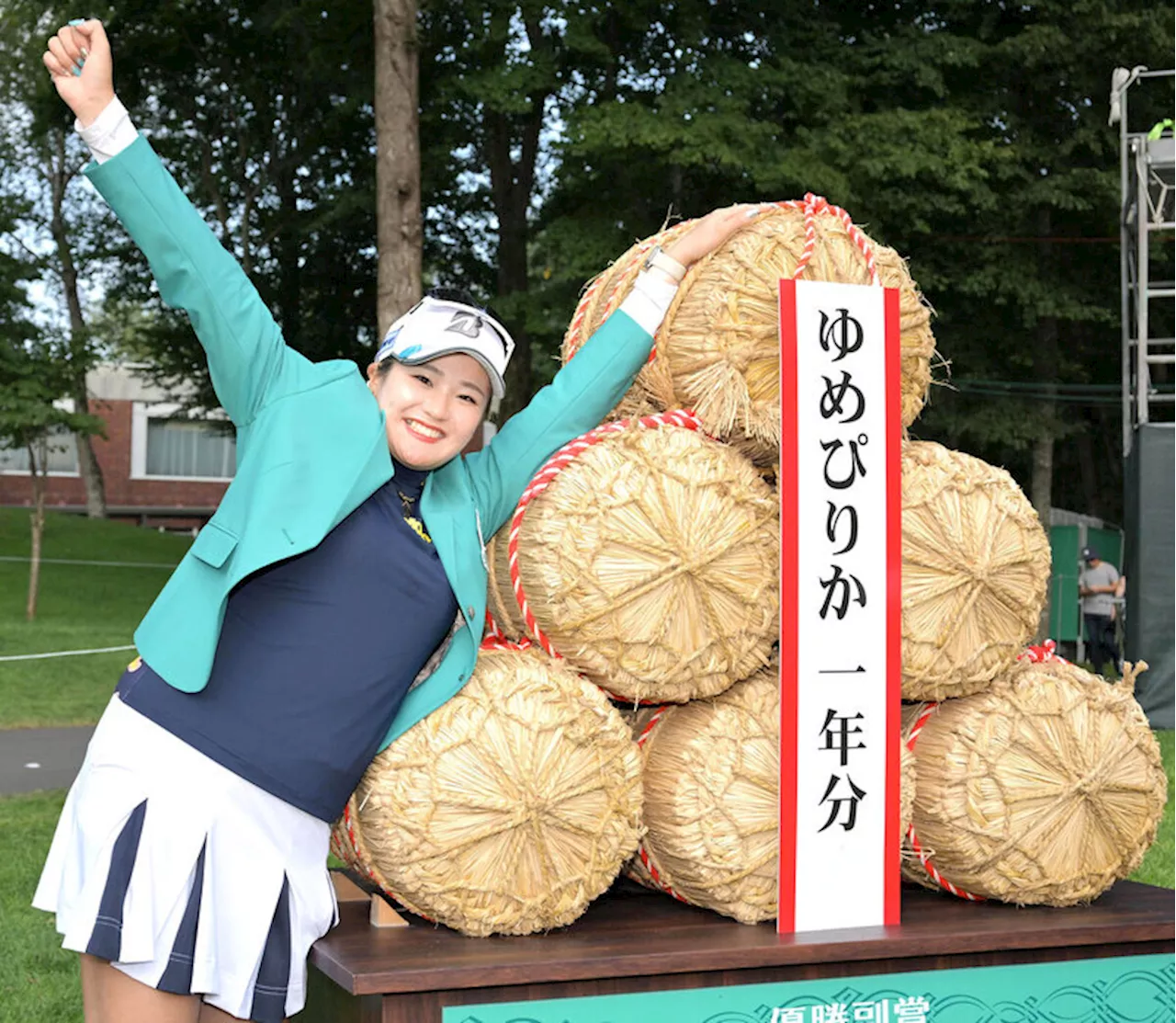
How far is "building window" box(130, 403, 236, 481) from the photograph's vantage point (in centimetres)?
3847

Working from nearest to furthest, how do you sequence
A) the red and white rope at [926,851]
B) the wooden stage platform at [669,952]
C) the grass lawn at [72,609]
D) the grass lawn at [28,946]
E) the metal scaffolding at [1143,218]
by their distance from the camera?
1. the wooden stage platform at [669,952]
2. the red and white rope at [926,851]
3. the grass lawn at [28,946]
4. the metal scaffolding at [1143,218]
5. the grass lawn at [72,609]

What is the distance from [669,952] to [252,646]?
3.14ft

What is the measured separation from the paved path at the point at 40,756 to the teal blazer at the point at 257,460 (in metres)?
6.26

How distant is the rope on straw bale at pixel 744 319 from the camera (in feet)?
10.1

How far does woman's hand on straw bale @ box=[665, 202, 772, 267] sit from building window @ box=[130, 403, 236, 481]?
36159 mm

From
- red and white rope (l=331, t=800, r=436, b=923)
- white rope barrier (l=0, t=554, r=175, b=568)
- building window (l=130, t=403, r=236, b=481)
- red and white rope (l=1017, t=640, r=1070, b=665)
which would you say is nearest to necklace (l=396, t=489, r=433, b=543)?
red and white rope (l=331, t=800, r=436, b=923)

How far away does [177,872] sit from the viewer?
2391 mm

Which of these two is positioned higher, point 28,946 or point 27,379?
point 27,379

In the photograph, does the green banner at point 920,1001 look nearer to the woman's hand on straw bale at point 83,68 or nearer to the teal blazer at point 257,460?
the teal blazer at point 257,460

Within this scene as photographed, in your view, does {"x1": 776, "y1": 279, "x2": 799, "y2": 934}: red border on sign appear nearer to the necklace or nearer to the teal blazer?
the teal blazer

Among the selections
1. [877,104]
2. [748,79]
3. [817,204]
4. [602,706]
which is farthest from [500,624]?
[877,104]

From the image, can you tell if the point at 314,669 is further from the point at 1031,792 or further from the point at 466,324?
the point at 1031,792

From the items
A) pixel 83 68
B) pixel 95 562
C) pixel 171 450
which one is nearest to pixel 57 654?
pixel 95 562

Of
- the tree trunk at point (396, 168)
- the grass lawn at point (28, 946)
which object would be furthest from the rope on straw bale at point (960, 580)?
the tree trunk at point (396, 168)
